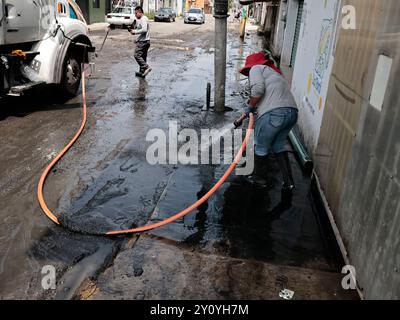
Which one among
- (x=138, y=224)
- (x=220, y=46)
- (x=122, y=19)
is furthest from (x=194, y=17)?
(x=138, y=224)

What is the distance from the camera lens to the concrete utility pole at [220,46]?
742 cm

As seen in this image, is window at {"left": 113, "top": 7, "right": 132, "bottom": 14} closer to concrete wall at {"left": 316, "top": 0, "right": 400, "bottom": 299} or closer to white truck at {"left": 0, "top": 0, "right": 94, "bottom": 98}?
white truck at {"left": 0, "top": 0, "right": 94, "bottom": 98}

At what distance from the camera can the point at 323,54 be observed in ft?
18.9

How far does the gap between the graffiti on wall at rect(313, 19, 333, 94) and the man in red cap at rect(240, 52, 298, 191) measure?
1166 millimetres

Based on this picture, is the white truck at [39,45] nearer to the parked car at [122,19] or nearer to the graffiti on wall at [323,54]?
the graffiti on wall at [323,54]

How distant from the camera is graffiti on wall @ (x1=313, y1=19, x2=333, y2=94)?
18.1 ft

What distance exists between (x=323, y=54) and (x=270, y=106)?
5.87 ft

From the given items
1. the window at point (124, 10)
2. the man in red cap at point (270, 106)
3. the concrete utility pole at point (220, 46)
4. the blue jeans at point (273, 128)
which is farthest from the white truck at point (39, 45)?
the window at point (124, 10)

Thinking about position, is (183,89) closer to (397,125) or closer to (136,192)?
(136,192)

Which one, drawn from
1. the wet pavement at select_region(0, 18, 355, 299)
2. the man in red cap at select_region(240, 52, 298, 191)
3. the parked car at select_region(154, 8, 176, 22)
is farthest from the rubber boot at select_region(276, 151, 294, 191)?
the parked car at select_region(154, 8, 176, 22)

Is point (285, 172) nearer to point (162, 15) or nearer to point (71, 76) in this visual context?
point (71, 76)

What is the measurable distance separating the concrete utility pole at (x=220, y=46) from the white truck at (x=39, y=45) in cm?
308
